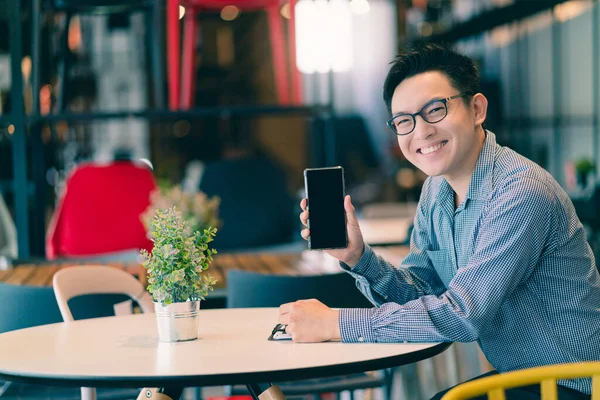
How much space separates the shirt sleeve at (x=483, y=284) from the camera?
1785mm

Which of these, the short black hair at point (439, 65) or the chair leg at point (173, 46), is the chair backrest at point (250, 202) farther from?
the short black hair at point (439, 65)

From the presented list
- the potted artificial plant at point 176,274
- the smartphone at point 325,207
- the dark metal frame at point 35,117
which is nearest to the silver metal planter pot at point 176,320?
the potted artificial plant at point 176,274

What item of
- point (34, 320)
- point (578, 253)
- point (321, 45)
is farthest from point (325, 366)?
point (321, 45)

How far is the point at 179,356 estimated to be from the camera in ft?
5.71

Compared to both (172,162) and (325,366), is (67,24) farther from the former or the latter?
(172,162)

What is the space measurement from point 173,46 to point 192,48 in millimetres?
453

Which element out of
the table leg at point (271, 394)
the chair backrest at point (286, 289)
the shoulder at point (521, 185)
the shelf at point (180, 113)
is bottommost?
the table leg at point (271, 394)

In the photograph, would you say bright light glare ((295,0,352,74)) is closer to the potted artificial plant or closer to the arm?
the arm

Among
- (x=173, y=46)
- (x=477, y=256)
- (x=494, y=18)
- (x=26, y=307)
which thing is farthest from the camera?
(x=494, y=18)

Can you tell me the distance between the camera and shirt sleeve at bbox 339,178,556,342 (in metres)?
1.79

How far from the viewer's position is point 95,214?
16.8ft

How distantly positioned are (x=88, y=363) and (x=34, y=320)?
899mm

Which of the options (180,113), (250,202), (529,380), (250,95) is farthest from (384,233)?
(250,95)

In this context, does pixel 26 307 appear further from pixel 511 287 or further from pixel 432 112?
pixel 511 287
